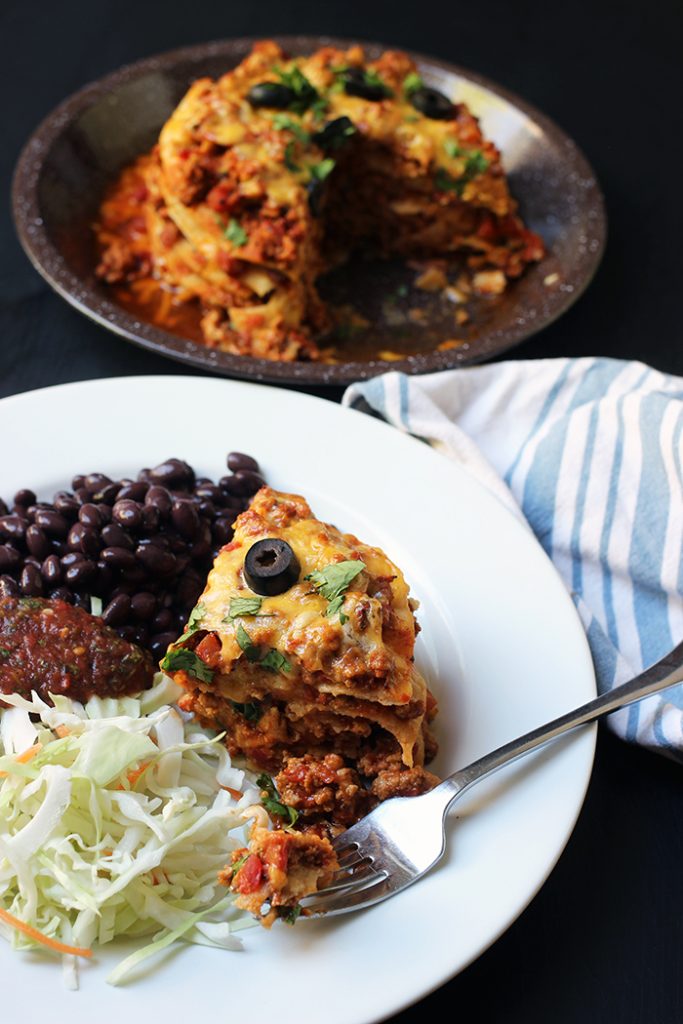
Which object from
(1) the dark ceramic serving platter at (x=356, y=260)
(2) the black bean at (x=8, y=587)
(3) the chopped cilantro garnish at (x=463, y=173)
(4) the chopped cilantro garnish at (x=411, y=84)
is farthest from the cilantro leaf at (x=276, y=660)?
(4) the chopped cilantro garnish at (x=411, y=84)

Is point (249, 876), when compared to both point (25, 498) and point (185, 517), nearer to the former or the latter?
point (185, 517)

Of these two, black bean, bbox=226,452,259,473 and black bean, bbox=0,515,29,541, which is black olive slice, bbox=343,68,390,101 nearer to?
black bean, bbox=226,452,259,473

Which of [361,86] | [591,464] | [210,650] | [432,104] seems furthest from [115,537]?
[432,104]

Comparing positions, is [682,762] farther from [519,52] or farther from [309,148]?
[519,52]

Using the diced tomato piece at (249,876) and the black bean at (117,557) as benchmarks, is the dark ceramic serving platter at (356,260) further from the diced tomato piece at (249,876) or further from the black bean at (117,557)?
the diced tomato piece at (249,876)

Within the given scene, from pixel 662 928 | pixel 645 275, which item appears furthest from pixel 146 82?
pixel 662 928

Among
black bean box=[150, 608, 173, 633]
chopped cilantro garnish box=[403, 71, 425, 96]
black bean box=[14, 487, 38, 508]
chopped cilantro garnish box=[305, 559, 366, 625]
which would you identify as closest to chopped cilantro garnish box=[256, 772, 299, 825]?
chopped cilantro garnish box=[305, 559, 366, 625]

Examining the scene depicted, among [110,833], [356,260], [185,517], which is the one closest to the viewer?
[110,833]
